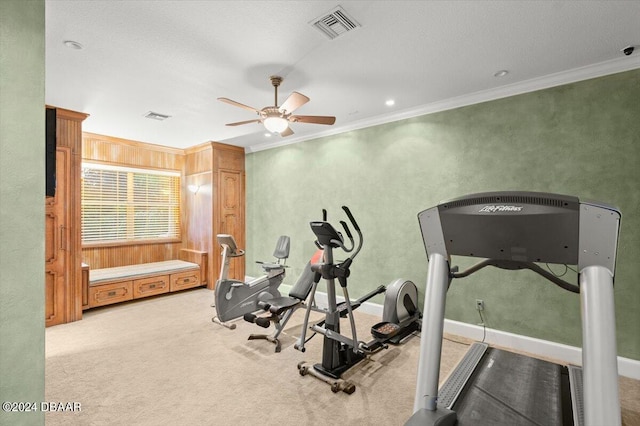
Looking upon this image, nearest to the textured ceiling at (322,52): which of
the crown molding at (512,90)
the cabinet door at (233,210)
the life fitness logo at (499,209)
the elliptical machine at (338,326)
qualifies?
the crown molding at (512,90)

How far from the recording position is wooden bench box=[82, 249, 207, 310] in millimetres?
4434

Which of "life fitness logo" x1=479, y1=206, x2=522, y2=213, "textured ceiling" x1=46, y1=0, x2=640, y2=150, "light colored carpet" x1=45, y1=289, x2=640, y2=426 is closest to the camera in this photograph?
"life fitness logo" x1=479, y1=206, x2=522, y2=213

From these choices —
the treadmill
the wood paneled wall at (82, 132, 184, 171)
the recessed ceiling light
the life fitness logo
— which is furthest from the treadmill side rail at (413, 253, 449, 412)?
the wood paneled wall at (82, 132, 184, 171)

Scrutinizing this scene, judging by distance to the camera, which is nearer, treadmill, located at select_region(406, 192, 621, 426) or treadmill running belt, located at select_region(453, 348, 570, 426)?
treadmill, located at select_region(406, 192, 621, 426)

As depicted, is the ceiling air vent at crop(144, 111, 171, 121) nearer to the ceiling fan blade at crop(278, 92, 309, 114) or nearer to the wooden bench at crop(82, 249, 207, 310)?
the ceiling fan blade at crop(278, 92, 309, 114)

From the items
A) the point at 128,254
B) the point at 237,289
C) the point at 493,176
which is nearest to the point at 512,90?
the point at 493,176

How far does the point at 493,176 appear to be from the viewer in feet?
10.9

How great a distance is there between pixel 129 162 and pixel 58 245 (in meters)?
2.12

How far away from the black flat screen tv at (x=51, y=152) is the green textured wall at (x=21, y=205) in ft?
9.26

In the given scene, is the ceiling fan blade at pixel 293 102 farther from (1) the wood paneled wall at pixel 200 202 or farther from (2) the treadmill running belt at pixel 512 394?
(1) the wood paneled wall at pixel 200 202

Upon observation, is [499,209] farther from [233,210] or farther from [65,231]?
[233,210]

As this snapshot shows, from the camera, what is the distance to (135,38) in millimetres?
2312

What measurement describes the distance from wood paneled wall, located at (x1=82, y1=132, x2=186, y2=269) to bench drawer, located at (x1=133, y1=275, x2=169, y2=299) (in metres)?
0.86

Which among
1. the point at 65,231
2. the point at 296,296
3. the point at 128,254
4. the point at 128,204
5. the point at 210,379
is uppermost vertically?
the point at 128,204
